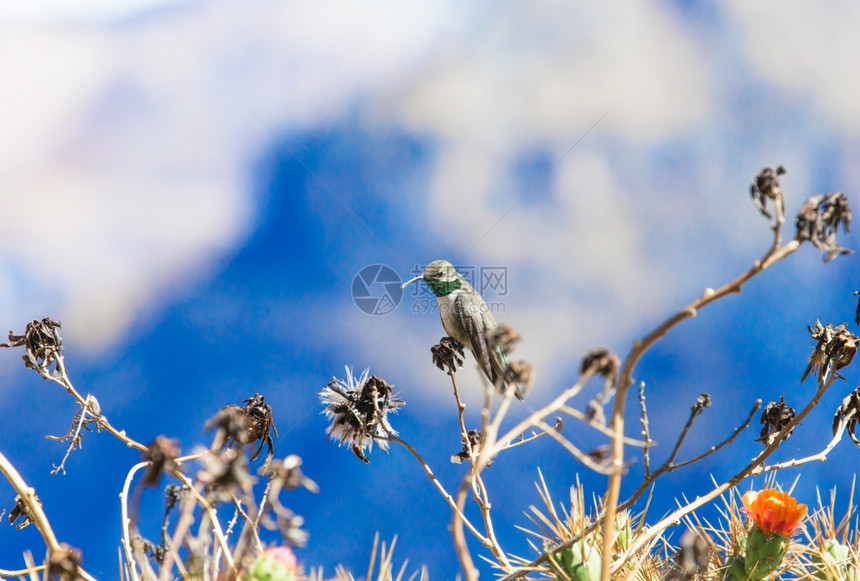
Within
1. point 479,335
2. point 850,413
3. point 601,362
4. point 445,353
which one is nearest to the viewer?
point 601,362

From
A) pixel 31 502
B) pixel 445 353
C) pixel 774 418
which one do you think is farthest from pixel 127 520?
pixel 774 418

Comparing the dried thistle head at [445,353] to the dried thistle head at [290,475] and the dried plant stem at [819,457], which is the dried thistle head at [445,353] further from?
the dried thistle head at [290,475]

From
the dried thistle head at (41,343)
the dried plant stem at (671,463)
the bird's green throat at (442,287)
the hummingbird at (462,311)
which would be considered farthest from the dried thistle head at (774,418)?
the bird's green throat at (442,287)

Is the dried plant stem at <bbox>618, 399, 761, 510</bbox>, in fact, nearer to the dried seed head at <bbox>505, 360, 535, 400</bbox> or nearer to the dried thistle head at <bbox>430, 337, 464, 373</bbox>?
the dried seed head at <bbox>505, 360, 535, 400</bbox>

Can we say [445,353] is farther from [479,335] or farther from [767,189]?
[479,335]

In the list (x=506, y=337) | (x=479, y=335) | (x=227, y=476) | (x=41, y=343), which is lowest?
(x=227, y=476)

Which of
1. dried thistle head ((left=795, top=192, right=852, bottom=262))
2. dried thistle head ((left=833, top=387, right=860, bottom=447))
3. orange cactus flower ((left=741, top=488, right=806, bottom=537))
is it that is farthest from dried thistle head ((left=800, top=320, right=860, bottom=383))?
dried thistle head ((left=795, top=192, right=852, bottom=262))
